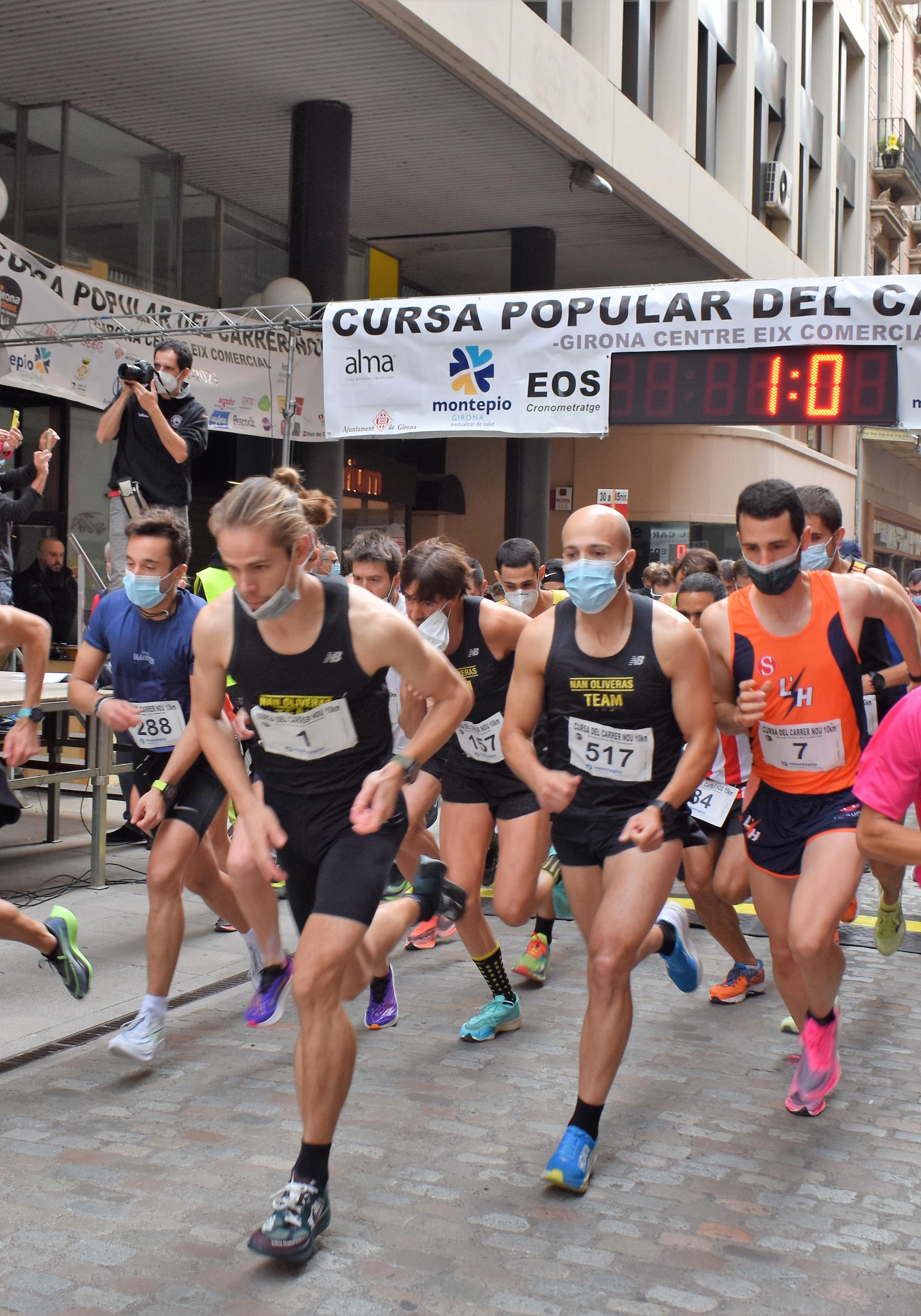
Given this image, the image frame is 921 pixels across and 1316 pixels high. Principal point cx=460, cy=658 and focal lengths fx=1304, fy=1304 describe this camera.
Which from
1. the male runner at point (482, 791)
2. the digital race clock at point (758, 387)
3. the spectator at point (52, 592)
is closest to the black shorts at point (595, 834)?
the male runner at point (482, 791)

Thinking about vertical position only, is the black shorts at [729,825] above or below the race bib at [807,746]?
below

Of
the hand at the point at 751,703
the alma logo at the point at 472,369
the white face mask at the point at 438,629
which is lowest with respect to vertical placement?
the hand at the point at 751,703

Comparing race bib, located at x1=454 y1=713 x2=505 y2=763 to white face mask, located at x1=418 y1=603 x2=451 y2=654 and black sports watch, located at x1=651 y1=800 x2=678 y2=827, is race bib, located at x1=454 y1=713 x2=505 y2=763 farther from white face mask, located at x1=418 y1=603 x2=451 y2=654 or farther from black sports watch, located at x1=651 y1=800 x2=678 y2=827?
black sports watch, located at x1=651 y1=800 x2=678 y2=827

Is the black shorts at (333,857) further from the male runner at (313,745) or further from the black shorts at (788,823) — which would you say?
the black shorts at (788,823)

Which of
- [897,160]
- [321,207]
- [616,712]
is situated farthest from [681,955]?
[897,160]

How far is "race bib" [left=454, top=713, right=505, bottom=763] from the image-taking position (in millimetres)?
5469

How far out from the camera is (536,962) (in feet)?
19.9

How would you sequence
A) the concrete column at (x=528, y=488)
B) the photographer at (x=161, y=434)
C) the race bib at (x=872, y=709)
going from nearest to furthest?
the race bib at (x=872, y=709) < the photographer at (x=161, y=434) < the concrete column at (x=528, y=488)

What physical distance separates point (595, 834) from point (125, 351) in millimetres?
8386

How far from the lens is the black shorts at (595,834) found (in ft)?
13.8

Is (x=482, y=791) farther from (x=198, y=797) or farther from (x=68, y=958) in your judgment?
(x=68, y=958)

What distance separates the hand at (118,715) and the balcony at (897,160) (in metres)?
36.3

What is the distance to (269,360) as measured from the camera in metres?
12.1

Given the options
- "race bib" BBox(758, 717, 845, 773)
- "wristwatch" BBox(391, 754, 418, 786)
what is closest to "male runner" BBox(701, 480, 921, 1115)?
"race bib" BBox(758, 717, 845, 773)
